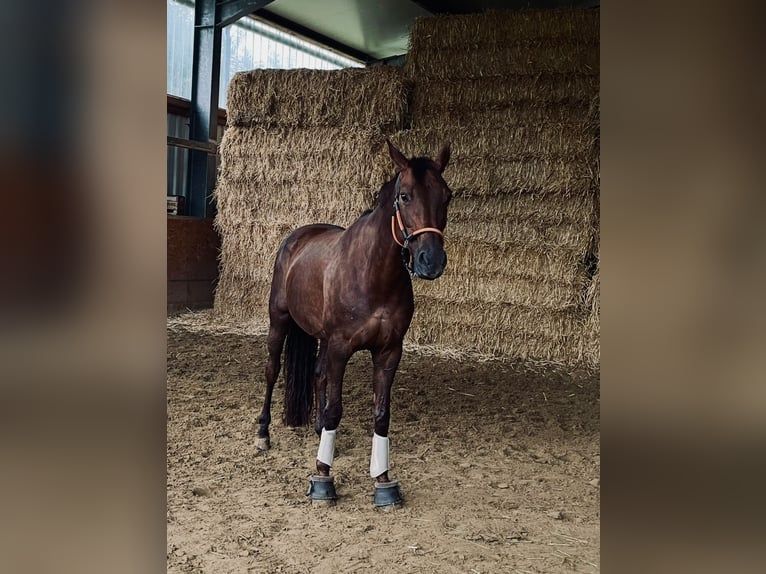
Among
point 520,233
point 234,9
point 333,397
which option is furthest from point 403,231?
point 234,9

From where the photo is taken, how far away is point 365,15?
422 inches

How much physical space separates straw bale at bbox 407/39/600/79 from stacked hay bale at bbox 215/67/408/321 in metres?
0.33

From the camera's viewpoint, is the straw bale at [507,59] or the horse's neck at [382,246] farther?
the straw bale at [507,59]

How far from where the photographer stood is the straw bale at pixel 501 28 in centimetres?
573

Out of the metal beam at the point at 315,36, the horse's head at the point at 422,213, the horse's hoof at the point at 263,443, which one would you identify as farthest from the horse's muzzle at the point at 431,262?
the metal beam at the point at 315,36

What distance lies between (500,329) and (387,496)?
3.66 m

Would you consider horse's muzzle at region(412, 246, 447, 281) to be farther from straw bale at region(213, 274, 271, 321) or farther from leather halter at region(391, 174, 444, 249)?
straw bale at region(213, 274, 271, 321)

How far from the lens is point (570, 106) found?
5809 millimetres

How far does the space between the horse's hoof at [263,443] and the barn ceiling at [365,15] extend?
757 cm

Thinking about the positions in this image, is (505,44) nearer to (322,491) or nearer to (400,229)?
A: (400,229)

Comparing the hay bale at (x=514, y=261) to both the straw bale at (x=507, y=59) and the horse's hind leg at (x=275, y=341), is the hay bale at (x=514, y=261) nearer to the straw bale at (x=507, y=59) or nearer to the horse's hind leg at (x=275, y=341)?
the straw bale at (x=507, y=59)
